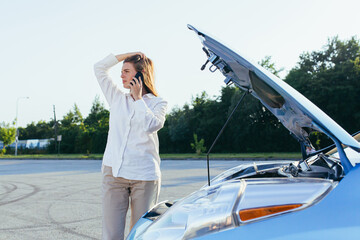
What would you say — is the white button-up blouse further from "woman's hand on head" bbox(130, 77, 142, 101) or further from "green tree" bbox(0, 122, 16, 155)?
"green tree" bbox(0, 122, 16, 155)

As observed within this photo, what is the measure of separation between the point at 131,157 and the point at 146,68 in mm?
710

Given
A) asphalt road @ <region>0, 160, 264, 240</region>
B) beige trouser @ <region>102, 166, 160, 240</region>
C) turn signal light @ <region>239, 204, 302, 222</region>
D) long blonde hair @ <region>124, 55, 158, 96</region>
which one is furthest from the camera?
asphalt road @ <region>0, 160, 264, 240</region>

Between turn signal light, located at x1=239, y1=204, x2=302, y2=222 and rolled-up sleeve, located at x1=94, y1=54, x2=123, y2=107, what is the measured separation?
1.67 metres

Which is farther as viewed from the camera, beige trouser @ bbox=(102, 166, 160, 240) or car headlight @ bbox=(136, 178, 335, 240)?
beige trouser @ bbox=(102, 166, 160, 240)

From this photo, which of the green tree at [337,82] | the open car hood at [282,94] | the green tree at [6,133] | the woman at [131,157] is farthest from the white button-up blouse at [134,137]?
the green tree at [6,133]

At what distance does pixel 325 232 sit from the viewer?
3.11ft

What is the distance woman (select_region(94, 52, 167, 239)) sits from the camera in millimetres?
2203

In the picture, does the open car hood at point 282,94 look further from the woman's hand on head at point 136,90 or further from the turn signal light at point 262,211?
the woman's hand on head at point 136,90

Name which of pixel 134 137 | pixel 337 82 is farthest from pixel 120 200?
pixel 337 82

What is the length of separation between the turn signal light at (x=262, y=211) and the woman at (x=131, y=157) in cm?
125

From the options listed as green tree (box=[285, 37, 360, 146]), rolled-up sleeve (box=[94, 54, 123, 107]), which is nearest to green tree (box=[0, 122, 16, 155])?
green tree (box=[285, 37, 360, 146])

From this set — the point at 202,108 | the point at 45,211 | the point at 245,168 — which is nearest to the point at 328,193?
the point at 245,168

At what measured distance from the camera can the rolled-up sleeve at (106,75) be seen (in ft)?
8.15

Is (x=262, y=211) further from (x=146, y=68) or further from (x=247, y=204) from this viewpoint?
(x=146, y=68)
